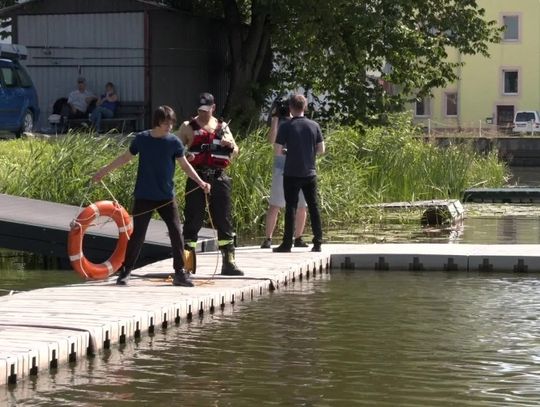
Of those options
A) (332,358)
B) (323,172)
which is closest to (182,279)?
(332,358)

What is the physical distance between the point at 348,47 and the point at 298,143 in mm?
14700

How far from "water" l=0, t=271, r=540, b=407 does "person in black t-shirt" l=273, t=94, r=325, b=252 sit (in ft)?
7.24

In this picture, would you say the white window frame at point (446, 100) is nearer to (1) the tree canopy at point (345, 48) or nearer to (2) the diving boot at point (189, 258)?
(1) the tree canopy at point (345, 48)

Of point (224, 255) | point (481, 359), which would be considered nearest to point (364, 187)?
point (224, 255)

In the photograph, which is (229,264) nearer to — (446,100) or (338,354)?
(338,354)

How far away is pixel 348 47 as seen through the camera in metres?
30.4

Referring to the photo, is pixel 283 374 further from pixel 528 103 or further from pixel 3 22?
pixel 528 103

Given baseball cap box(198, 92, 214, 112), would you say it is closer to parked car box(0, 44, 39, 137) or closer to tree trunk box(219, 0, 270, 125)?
parked car box(0, 44, 39, 137)

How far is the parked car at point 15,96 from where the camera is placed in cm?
2998

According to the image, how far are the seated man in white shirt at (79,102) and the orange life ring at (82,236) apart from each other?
63.2 feet

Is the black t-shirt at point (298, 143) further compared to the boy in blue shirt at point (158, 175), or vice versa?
the black t-shirt at point (298, 143)

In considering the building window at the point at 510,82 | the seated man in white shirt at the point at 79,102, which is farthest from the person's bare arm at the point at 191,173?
the building window at the point at 510,82

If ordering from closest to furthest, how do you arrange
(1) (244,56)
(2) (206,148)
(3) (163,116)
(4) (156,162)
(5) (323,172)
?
(3) (163,116) → (4) (156,162) → (2) (206,148) → (5) (323,172) → (1) (244,56)

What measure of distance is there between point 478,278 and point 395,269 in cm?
111
